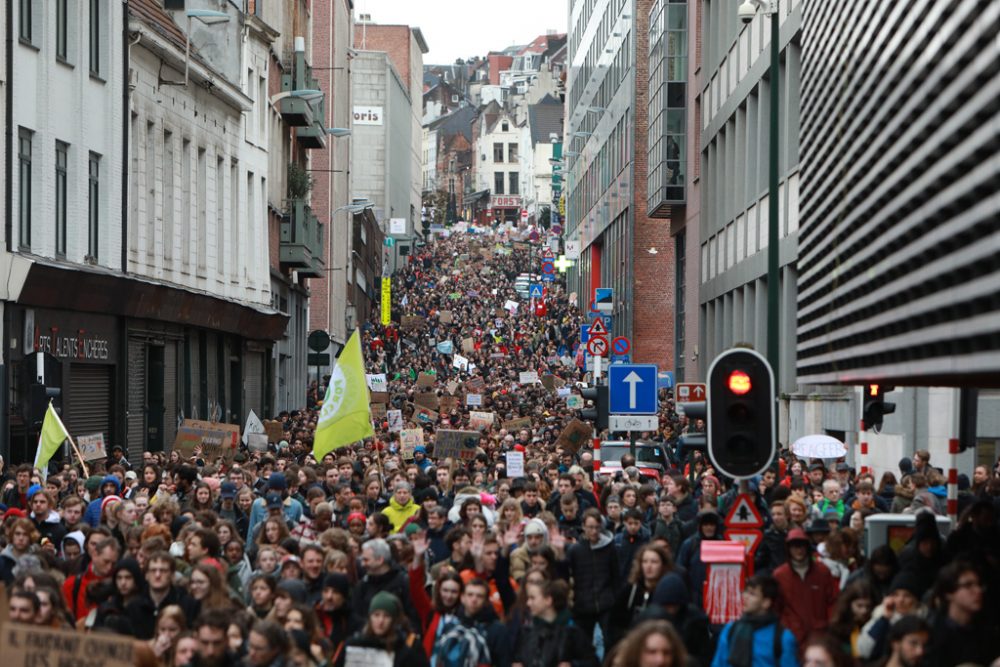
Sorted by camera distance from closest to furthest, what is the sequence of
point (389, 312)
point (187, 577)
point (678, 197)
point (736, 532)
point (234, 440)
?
point (187, 577) → point (736, 532) → point (234, 440) → point (678, 197) → point (389, 312)

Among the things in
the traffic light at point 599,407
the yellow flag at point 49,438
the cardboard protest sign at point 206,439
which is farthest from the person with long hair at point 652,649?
the cardboard protest sign at point 206,439

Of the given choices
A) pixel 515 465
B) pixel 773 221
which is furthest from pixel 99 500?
pixel 773 221

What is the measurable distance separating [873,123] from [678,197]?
4358cm

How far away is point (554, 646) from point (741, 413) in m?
2.82

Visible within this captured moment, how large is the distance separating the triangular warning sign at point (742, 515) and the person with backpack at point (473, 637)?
263 centimetres

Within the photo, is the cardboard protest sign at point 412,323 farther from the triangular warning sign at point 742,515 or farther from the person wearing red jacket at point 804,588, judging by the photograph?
the person wearing red jacket at point 804,588

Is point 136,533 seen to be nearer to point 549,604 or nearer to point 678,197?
point 549,604

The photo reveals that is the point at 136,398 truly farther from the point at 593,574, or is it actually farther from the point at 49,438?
the point at 593,574

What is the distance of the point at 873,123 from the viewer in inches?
458

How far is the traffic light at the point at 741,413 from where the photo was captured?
13789mm

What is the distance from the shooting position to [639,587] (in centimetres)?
1355

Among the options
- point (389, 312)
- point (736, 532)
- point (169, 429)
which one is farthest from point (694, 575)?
point (389, 312)

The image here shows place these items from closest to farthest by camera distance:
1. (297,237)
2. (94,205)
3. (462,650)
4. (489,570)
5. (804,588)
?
1. (462,650)
2. (804,588)
3. (489,570)
4. (94,205)
5. (297,237)

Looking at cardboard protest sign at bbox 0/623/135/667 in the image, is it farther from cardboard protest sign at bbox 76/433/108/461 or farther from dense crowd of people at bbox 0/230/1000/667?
cardboard protest sign at bbox 76/433/108/461
